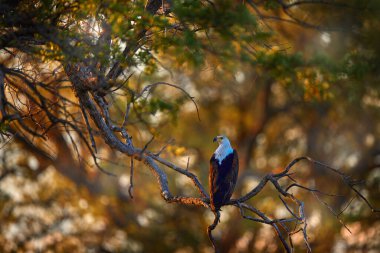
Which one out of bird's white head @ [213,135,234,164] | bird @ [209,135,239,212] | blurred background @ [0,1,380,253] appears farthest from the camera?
blurred background @ [0,1,380,253]

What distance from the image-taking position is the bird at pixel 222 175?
6945mm

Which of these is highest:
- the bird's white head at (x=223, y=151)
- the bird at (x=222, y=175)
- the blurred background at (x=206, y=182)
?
the blurred background at (x=206, y=182)

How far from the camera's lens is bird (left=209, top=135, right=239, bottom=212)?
22.8 ft

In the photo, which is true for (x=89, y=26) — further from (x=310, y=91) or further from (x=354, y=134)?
(x=354, y=134)

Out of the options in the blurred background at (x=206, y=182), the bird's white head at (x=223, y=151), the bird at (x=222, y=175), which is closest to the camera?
the bird at (x=222, y=175)

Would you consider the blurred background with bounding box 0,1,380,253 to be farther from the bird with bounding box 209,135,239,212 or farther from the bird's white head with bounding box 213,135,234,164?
the bird with bounding box 209,135,239,212

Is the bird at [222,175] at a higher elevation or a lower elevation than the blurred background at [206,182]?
lower

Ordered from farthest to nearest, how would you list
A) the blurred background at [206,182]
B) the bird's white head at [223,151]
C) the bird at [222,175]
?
1. the blurred background at [206,182]
2. the bird's white head at [223,151]
3. the bird at [222,175]

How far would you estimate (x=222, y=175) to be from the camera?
7.69m

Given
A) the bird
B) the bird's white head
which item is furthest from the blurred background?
the bird

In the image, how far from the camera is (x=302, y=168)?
63.1 ft

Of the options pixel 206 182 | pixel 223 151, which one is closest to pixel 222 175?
pixel 223 151

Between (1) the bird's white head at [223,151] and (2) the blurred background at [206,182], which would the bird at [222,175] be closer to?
(1) the bird's white head at [223,151]

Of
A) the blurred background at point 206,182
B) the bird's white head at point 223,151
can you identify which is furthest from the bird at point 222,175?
the blurred background at point 206,182
